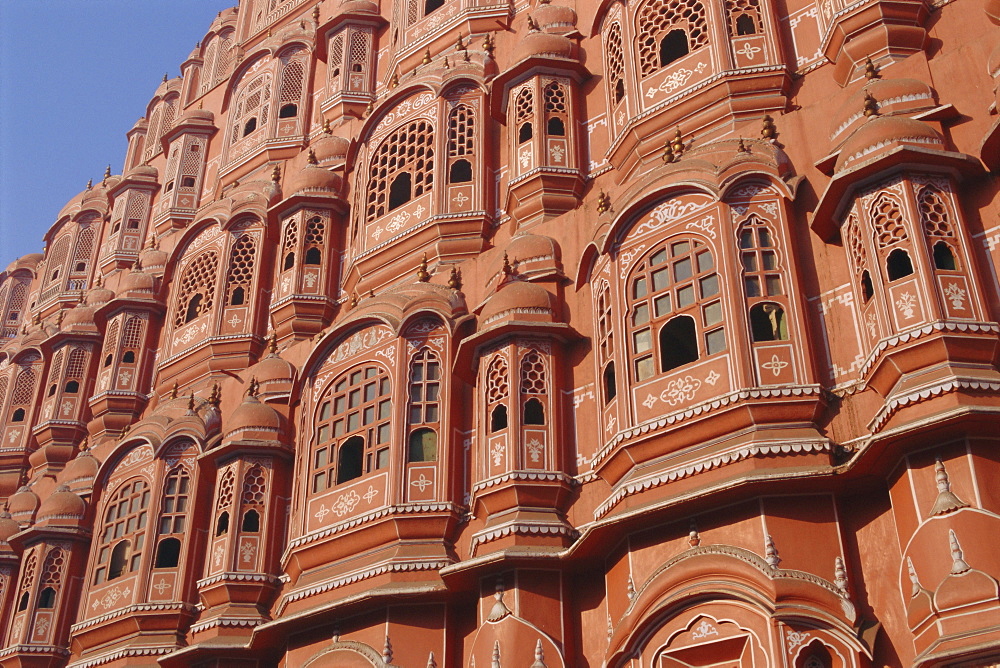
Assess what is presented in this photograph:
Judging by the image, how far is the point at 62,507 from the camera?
18.9m

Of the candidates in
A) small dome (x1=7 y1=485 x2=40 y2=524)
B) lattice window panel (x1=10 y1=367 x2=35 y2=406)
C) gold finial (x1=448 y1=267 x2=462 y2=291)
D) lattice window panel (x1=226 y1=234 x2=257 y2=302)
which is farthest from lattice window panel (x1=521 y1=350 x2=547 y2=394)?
lattice window panel (x1=10 y1=367 x2=35 y2=406)

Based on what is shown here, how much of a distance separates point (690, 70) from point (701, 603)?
7.73 m

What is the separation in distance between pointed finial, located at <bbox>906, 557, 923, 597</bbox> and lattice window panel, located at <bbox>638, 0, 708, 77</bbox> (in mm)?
8200

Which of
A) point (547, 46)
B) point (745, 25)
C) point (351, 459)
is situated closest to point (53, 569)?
point (351, 459)

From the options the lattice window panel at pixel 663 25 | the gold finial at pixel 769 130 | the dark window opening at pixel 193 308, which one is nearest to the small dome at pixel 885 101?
the gold finial at pixel 769 130

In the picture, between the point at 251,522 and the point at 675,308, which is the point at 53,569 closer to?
the point at 251,522

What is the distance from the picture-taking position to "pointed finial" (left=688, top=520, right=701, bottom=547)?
428 inches

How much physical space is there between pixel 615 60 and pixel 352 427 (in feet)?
22.0

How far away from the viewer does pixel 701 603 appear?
10.6 m

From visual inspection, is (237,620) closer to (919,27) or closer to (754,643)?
(754,643)

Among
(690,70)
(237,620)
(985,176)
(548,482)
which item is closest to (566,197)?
(690,70)

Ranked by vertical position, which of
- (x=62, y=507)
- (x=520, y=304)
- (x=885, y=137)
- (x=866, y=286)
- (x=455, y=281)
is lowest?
(x=866, y=286)

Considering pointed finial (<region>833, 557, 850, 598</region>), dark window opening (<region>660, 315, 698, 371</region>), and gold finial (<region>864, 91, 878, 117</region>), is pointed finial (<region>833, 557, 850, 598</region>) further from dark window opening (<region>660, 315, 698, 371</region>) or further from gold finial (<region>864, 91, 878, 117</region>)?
gold finial (<region>864, 91, 878, 117</region>)

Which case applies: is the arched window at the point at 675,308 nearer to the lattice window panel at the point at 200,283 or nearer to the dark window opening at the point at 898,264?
the dark window opening at the point at 898,264
